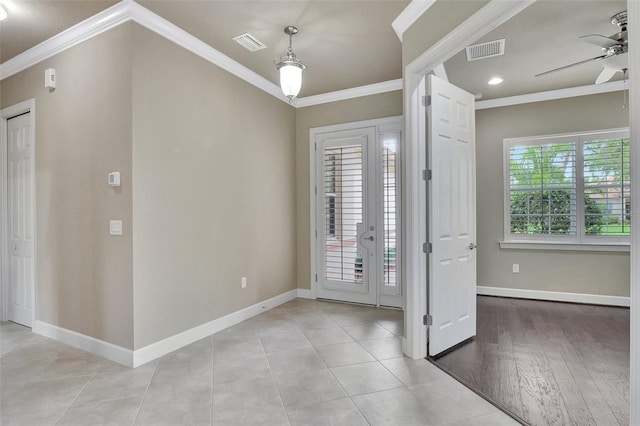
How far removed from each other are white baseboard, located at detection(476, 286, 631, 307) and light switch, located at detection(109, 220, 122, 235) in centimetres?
485

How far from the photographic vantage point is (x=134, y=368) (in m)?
2.74

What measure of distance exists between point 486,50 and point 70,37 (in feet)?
13.0

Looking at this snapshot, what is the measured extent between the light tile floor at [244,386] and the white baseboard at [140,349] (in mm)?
66

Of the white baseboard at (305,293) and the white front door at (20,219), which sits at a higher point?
the white front door at (20,219)

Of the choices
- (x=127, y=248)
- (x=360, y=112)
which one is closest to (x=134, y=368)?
(x=127, y=248)

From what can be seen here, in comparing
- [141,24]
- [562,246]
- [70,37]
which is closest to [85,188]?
[70,37]

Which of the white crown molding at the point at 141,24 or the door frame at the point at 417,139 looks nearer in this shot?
the door frame at the point at 417,139

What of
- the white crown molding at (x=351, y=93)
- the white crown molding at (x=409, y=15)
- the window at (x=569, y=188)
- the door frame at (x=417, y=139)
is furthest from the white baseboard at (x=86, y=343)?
the window at (x=569, y=188)

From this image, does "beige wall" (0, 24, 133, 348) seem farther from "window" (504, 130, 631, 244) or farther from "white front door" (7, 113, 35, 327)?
"window" (504, 130, 631, 244)

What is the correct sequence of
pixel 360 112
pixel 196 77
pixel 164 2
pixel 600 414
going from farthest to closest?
1. pixel 360 112
2. pixel 196 77
3. pixel 164 2
4. pixel 600 414

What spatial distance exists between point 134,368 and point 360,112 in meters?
3.83

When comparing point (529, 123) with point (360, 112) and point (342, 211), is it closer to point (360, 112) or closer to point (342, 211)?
point (360, 112)

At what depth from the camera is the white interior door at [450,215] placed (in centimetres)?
297

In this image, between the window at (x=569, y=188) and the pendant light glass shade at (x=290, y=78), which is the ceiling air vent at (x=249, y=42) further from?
the window at (x=569, y=188)
